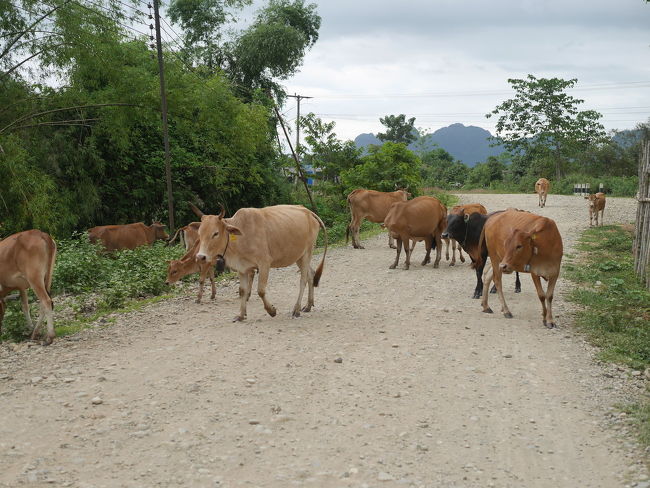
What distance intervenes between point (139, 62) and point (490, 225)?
11.3 m

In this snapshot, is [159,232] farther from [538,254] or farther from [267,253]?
[538,254]

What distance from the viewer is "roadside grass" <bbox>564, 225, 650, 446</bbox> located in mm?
6668

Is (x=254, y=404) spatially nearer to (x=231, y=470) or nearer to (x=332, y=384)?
(x=332, y=384)

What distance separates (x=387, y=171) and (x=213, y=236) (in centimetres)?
1657

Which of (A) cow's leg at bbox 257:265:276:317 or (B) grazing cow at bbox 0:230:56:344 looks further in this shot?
(A) cow's leg at bbox 257:265:276:317

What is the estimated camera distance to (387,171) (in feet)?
78.9

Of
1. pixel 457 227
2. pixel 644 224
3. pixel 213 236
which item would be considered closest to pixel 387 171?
pixel 457 227

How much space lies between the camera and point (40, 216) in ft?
43.3

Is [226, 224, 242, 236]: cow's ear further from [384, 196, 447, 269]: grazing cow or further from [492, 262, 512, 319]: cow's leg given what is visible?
[384, 196, 447, 269]: grazing cow

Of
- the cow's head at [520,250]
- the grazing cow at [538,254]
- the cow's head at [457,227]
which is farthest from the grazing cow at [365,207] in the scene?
the cow's head at [520,250]

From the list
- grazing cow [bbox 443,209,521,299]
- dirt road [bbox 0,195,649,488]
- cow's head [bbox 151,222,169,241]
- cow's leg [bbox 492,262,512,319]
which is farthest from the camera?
cow's head [bbox 151,222,169,241]

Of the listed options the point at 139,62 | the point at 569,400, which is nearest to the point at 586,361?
the point at 569,400

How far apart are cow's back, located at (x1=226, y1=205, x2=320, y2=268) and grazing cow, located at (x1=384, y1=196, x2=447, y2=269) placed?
446cm

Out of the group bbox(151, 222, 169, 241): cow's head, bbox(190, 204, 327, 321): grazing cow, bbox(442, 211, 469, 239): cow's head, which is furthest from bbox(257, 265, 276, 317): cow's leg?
bbox(151, 222, 169, 241): cow's head
